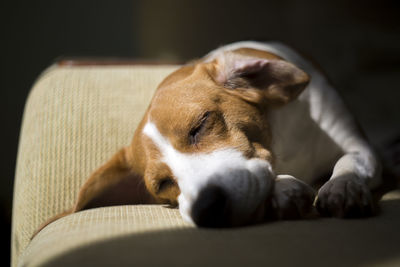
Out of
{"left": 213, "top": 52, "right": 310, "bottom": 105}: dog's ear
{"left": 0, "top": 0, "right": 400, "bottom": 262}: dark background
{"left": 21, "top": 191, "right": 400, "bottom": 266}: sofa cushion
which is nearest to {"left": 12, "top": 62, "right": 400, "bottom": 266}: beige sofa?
{"left": 21, "top": 191, "right": 400, "bottom": 266}: sofa cushion

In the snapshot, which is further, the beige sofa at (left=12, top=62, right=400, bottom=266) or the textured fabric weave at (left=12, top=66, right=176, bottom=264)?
the textured fabric weave at (left=12, top=66, right=176, bottom=264)

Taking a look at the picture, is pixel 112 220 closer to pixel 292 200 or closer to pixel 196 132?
pixel 196 132

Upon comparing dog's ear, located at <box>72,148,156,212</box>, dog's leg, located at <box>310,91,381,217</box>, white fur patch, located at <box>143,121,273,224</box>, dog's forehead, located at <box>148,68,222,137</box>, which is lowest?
dog's ear, located at <box>72,148,156,212</box>

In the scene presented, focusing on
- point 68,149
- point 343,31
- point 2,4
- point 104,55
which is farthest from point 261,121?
point 2,4

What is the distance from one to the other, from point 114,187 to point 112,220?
0.51 m

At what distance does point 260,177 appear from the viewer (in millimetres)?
1219

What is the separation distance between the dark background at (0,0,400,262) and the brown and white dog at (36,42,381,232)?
1.49 m

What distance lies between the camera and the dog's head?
1153 millimetres

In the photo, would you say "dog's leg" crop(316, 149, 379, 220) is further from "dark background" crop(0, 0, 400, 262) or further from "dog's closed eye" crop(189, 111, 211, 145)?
"dark background" crop(0, 0, 400, 262)

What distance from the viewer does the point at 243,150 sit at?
1294 mm

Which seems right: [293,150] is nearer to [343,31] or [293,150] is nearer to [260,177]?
[260,177]

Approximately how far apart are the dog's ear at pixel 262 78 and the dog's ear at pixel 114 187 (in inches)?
19.8

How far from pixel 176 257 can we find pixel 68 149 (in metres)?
1.19

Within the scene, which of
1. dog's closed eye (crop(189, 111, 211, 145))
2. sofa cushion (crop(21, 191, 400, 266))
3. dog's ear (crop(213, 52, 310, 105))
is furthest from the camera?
dog's ear (crop(213, 52, 310, 105))
